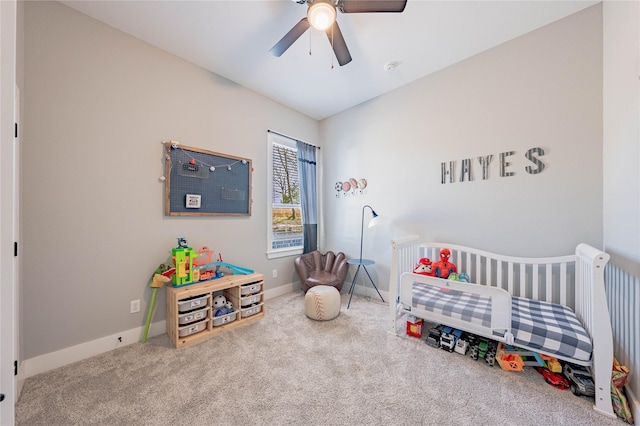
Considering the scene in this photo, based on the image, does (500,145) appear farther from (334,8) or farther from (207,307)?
(207,307)

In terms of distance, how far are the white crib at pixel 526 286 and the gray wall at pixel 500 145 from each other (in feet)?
0.46

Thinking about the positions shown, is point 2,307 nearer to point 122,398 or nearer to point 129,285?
point 122,398

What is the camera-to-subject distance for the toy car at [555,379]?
148 cm

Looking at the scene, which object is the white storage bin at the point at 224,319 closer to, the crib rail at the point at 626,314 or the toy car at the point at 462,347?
the toy car at the point at 462,347

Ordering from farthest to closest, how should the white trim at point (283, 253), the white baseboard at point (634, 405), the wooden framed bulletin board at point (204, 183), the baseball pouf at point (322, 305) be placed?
1. the white trim at point (283, 253)
2. the baseball pouf at point (322, 305)
3. the wooden framed bulletin board at point (204, 183)
4. the white baseboard at point (634, 405)

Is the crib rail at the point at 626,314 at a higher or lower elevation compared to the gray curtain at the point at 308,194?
lower

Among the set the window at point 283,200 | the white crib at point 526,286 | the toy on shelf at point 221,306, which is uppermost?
the window at point 283,200

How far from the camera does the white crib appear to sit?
1.31 meters

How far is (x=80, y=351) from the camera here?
179 centimetres

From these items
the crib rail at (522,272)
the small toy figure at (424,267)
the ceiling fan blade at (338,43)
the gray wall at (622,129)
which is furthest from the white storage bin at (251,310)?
the gray wall at (622,129)

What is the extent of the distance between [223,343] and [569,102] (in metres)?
3.51

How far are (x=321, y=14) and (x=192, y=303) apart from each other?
244 cm

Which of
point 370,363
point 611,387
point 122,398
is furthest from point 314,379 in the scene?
point 611,387

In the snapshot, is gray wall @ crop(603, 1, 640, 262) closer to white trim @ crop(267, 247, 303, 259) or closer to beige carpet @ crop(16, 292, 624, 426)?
beige carpet @ crop(16, 292, 624, 426)
